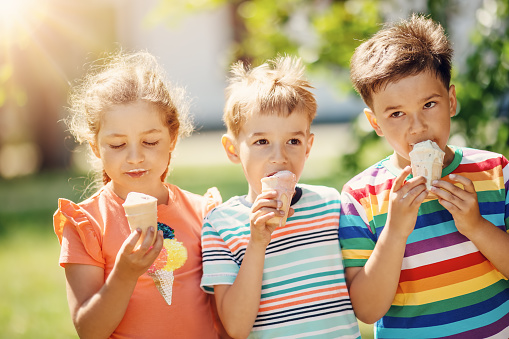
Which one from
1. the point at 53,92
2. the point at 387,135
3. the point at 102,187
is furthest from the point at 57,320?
the point at 53,92

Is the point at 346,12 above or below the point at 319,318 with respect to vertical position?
above

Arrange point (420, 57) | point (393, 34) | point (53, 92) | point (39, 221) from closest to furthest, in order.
A: 1. point (420, 57)
2. point (393, 34)
3. point (39, 221)
4. point (53, 92)

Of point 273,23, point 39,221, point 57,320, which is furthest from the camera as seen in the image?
point 39,221

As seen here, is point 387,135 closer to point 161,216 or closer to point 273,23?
point 161,216

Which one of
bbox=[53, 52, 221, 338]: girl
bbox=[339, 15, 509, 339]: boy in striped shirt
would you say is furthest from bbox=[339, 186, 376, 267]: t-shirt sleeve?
bbox=[53, 52, 221, 338]: girl

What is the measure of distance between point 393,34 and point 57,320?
143 inches

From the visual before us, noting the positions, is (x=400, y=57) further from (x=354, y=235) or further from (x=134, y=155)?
(x=134, y=155)

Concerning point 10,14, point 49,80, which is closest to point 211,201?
point 10,14

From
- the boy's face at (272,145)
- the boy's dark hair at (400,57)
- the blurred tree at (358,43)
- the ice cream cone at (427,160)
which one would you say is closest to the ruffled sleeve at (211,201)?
the boy's face at (272,145)

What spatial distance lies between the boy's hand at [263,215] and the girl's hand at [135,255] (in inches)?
15.1

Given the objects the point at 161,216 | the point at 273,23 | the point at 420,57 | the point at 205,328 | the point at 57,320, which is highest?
the point at 273,23

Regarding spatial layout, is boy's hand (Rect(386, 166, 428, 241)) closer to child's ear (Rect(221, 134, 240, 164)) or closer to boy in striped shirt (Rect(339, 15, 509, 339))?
boy in striped shirt (Rect(339, 15, 509, 339))

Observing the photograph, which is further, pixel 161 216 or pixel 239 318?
pixel 161 216

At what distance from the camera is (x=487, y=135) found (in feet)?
14.3
